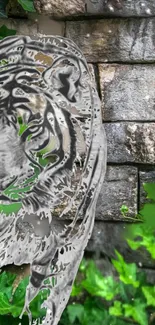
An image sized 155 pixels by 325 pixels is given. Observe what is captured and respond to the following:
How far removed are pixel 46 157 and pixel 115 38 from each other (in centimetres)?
48

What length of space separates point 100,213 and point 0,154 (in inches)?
18.4

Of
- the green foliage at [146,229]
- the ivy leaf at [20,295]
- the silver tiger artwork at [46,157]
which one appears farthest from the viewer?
the green foliage at [146,229]

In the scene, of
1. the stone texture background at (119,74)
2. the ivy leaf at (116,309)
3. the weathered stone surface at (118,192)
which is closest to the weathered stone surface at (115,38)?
the stone texture background at (119,74)

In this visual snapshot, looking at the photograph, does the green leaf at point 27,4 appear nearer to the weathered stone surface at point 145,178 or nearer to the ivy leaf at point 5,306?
the weathered stone surface at point 145,178

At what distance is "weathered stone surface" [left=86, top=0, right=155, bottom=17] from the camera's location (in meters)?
1.22

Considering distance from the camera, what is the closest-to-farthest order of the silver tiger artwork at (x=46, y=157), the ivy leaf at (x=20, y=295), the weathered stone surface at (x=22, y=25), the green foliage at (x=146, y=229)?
the silver tiger artwork at (x=46, y=157) → the ivy leaf at (x=20, y=295) → the green foliage at (x=146, y=229) → the weathered stone surface at (x=22, y=25)

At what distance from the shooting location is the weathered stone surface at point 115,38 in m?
1.24

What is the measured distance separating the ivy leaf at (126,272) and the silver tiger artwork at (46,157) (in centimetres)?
32

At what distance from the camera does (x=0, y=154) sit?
92cm

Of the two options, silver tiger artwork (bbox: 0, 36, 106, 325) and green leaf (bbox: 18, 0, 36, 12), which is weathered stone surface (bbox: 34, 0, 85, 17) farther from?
silver tiger artwork (bbox: 0, 36, 106, 325)

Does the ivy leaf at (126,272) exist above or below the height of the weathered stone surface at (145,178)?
below

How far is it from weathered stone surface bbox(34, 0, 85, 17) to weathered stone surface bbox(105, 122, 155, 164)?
0.29 metres

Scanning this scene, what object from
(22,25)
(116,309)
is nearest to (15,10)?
(22,25)

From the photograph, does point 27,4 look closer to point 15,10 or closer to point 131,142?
point 15,10
